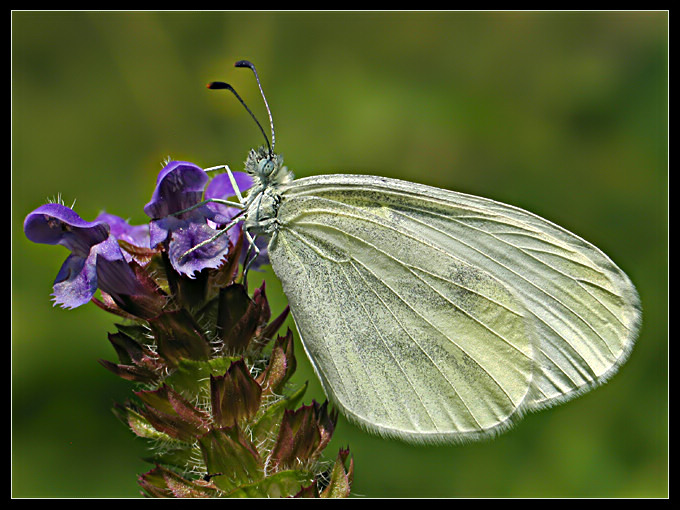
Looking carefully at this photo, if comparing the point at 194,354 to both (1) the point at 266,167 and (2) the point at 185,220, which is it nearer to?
(2) the point at 185,220

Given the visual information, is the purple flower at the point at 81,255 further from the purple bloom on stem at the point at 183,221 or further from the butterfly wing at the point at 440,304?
the butterfly wing at the point at 440,304

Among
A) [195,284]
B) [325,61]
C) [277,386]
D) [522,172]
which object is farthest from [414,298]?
[325,61]

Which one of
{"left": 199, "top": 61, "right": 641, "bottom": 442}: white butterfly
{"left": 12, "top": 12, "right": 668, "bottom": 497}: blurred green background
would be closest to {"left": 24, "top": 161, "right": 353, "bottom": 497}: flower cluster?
{"left": 199, "top": 61, "right": 641, "bottom": 442}: white butterfly

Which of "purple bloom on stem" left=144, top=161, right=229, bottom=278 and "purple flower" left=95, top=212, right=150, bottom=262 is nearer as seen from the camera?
"purple bloom on stem" left=144, top=161, right=229, bottom=278

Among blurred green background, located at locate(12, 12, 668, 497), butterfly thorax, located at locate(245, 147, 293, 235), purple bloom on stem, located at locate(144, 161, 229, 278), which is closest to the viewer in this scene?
purple bloom on stem, located at locate(144, 161, 229, 278)

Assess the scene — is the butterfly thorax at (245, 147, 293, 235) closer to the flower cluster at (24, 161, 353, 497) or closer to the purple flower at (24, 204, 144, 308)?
the flower cluster at (24, 161, 353, 497)

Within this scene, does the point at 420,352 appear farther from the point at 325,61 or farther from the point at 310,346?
the point at 325,61
